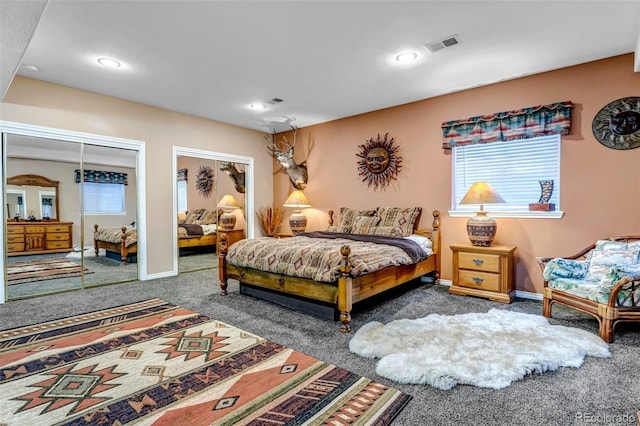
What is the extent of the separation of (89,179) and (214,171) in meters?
1.86

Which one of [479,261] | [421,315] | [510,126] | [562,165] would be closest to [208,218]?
[421,315]

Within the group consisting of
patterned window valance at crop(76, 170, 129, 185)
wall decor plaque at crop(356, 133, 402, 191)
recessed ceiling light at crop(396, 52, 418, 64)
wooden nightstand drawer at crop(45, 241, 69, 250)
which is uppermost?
recessed ceiling light at crop(396, 52, 418, 64)

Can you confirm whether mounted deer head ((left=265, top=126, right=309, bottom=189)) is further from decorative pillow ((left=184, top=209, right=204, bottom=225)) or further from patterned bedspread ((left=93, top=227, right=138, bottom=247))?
patterned bedspread ((left=93, top=227, right=138, bottom=247))

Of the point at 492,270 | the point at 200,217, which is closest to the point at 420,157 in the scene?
the point at 492,270

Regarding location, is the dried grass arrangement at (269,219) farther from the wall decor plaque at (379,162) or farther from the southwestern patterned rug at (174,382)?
the southwestern patterned rug at (174,382)

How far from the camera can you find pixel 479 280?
383 centimetres

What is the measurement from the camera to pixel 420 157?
15.6 feet

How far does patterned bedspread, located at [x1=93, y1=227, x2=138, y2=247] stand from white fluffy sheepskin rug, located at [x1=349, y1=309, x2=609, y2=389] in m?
3.79

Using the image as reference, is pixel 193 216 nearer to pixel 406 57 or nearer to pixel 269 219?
pixel 269 219

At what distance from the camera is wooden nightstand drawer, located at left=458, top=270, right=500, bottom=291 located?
12.2ft

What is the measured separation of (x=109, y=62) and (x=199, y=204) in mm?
2598

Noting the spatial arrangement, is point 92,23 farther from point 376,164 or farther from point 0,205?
point 376,164

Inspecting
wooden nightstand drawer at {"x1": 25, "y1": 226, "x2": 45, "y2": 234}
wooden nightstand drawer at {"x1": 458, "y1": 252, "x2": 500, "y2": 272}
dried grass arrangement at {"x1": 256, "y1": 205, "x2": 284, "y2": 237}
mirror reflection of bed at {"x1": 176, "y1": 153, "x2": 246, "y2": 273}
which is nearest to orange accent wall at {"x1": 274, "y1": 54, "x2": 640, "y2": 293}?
wooden nightstand drawer at {"x1": 458, "y1": 252, "x2": 500, "y2": 272}

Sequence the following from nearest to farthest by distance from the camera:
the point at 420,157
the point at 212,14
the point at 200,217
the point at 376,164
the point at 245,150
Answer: the point at 212,14 < the point at 420,157 < the point at 376,164 < the point at 200,217 < the point at 245,150
